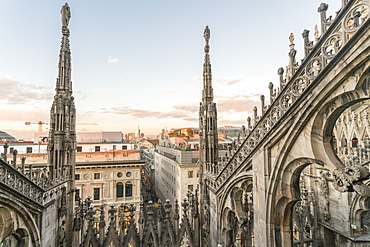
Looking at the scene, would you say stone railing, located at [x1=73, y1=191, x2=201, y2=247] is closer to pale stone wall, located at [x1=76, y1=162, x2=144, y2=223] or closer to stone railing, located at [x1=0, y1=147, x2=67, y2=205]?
stone railing, located at [x1=0, y1=147, x2=67, y2=205]

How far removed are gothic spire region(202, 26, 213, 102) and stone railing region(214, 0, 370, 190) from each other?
4.27m

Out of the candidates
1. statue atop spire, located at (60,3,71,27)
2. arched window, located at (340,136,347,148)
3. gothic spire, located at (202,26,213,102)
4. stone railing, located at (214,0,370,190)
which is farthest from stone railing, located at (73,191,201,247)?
arched window, located at (340,136,347,148)

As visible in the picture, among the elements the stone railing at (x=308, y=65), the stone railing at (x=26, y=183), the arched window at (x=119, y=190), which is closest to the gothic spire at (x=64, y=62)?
the stone railing at (x=26, y=183)

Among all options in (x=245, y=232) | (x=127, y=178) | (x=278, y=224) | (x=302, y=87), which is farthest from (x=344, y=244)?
(x=127, y=178)

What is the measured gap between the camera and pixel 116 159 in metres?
30.2

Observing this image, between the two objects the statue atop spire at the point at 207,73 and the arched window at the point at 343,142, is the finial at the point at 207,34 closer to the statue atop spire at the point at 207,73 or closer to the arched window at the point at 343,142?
the statue atop spire at the point at 207,73

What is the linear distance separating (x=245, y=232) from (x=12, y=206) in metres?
8.73

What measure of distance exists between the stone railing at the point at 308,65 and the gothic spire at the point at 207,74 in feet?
14.0

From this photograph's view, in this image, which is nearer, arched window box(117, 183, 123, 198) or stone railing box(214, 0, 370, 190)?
stone railing box(214, 0, 370, 190)

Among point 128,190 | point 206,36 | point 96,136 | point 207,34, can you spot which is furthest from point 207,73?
point 96,136

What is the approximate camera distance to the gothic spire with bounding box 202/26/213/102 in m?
11.5

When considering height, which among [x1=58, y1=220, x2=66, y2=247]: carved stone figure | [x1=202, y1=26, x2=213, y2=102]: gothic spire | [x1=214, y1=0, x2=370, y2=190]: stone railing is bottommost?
[x1=58, y1=220, x2=66, y2=247]: carved stone figure

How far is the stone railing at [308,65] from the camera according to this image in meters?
4.03

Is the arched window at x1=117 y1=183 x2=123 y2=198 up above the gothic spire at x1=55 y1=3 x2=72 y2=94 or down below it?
below
